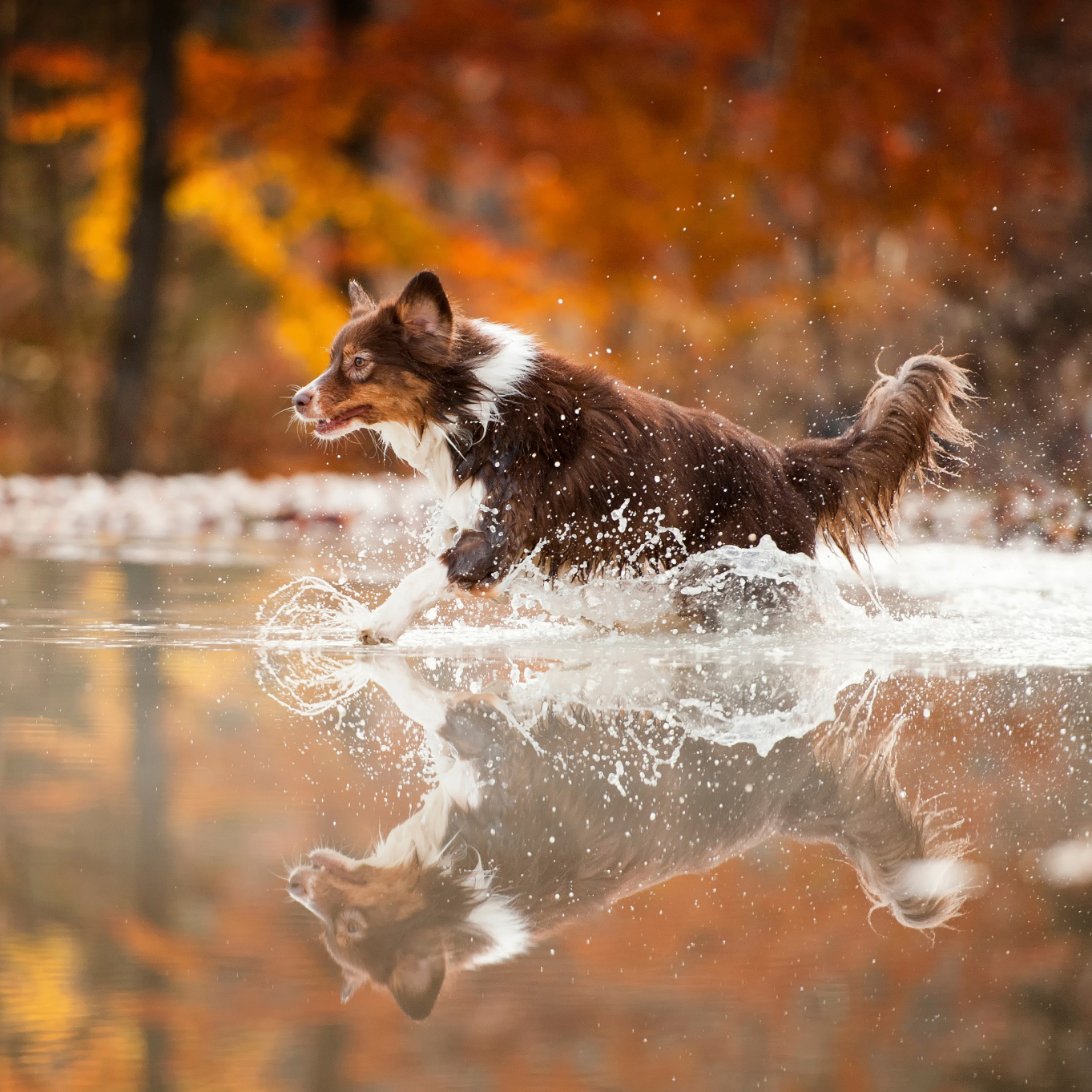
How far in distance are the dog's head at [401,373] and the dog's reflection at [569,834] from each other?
165 cm

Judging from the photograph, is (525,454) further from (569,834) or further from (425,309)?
(569,834)

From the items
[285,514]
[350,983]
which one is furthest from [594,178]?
[350,983]

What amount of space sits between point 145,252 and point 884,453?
10.1m

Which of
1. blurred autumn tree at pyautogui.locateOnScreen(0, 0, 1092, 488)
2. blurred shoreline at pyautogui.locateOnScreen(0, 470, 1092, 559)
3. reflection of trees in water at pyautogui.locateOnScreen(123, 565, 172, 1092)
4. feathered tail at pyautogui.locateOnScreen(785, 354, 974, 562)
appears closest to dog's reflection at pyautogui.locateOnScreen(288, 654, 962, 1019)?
reflection of trees in water at pyautogui.locateOnScreen(123, 565, 172, 1092)

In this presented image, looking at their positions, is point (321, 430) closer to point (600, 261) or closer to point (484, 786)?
point (484, 786)

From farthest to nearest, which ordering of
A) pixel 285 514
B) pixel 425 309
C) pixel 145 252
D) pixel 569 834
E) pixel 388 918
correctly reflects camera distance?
pixel 145 252 < pixel 285 514 < pixel 425 309 < pixel 569 834 < pixel 388 918

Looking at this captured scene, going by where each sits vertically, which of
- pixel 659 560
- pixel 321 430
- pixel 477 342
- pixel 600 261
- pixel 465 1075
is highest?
pixel 600 261

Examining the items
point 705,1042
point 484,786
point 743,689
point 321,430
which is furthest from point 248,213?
point 705,1042

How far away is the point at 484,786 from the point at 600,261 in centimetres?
1251

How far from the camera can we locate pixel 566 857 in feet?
9.31

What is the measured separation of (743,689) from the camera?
14.8ft

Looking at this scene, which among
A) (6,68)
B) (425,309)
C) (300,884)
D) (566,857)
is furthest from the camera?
(6,68)

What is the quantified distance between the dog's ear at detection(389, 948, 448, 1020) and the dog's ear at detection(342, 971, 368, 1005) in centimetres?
5

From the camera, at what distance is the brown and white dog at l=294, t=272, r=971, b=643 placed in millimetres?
5289
